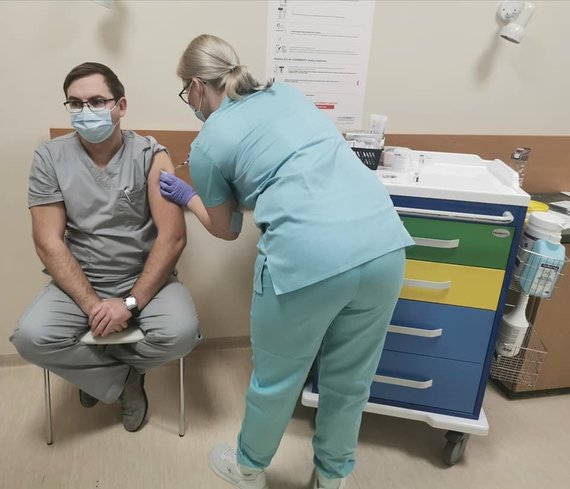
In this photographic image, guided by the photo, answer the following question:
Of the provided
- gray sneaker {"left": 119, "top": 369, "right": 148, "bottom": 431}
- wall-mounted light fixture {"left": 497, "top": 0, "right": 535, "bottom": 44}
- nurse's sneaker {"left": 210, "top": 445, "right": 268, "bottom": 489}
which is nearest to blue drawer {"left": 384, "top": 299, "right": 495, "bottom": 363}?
nurse's sneaker {"left": 210, "top": 445, "right": 268, "bottom": 489}

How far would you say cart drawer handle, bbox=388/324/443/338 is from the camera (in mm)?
1617

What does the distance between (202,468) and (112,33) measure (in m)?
1.52

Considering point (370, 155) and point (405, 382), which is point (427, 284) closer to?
point (405, 382)

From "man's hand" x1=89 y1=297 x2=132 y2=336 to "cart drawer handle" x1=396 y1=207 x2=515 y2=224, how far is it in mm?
945

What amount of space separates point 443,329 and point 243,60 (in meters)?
1.21

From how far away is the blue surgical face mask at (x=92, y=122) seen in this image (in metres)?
1.60

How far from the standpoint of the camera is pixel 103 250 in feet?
5.73

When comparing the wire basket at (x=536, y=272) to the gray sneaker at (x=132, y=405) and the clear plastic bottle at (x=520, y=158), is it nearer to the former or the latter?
the clear plastic bottle at (x=520, y=158)

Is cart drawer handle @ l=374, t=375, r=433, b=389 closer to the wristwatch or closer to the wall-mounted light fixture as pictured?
the wristwatch

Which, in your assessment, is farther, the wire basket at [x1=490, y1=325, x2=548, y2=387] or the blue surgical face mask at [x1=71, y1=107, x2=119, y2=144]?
the wire basket at [x1=490, y1=325, x2=548, y2=387]

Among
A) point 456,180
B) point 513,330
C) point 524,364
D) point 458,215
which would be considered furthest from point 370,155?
point 524,364

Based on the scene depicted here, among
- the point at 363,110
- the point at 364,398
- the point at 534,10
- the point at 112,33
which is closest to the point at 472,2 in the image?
the point at 534,10

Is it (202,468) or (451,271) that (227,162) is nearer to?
(451,271)

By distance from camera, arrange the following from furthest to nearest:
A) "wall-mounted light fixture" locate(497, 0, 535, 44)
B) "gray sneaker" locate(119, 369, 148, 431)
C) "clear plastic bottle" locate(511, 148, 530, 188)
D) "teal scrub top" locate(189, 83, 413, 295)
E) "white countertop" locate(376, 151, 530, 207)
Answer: "clear plastic bottle" locate(511, 148, 530, 188), "wall-mounted light fixture" locate(497, 0, 535, 44), "gray sneaker" locate(119, 369, 148, 431), "white countertop" locate(376, 151, 530, 207), "teal scrub top" locate(189, 83, 413, 295)
